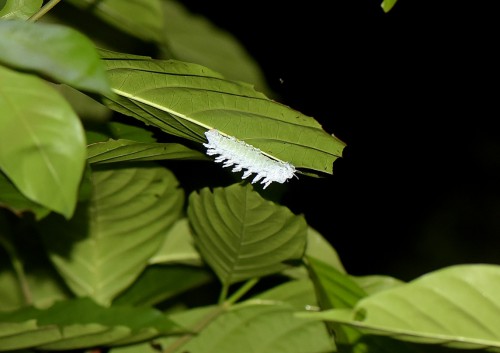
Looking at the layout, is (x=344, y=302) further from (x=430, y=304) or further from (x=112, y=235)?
(x=112, y=235)

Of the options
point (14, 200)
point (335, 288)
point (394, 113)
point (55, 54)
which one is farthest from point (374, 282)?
point (394, 113)

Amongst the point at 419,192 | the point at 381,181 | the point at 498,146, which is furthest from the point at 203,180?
the point at 498,146

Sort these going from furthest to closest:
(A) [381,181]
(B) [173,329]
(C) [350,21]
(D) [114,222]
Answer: (A) [381,181]
(C) [350,21]
(D) [114,222]
(B) [173,329]

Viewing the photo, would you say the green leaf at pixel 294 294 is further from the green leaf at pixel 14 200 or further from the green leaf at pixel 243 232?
the green leaf at pixel 14 200

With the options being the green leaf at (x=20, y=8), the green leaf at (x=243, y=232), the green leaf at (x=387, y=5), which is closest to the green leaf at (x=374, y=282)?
the green leaf at (x=243, y=232)

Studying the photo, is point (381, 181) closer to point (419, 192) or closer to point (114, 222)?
point (419, 192)

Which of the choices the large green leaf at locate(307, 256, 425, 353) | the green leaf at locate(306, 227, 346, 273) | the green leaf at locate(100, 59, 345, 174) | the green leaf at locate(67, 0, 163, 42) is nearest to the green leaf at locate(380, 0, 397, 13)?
the green leaf at locate(100, 59, 345, 174)
